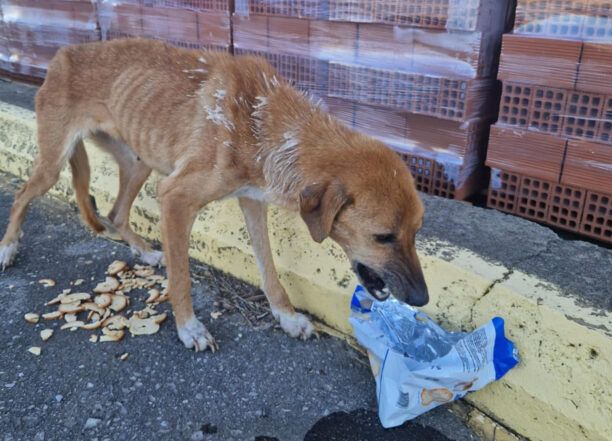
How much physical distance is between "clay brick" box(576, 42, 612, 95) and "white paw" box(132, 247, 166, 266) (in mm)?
2993

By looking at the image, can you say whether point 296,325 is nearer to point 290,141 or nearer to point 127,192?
point 290,141

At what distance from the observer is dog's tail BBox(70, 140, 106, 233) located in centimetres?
414

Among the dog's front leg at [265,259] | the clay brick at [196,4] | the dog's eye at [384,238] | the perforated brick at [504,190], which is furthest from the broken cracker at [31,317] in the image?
the perforated brick at [504,190]

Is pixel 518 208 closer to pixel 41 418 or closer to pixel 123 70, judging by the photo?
pixel 123 70

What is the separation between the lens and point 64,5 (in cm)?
650

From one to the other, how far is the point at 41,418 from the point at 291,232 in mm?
1730

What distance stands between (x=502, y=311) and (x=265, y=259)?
1476 mm

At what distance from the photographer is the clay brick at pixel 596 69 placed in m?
3.00

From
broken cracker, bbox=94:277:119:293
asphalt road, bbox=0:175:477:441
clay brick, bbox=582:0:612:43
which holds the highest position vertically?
clay brick, bbox=582:0:612:43

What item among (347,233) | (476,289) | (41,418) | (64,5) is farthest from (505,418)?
(64,5)

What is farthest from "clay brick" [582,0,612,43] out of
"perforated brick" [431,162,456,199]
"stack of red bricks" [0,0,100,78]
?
"stack of red bricks" [0,0,100,78]

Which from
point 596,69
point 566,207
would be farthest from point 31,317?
point 596,69

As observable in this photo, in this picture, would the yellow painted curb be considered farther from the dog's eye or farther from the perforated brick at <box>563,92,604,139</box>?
the perforated brick at <box>563,92,604,139</box>

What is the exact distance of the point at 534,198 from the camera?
3.55 m
